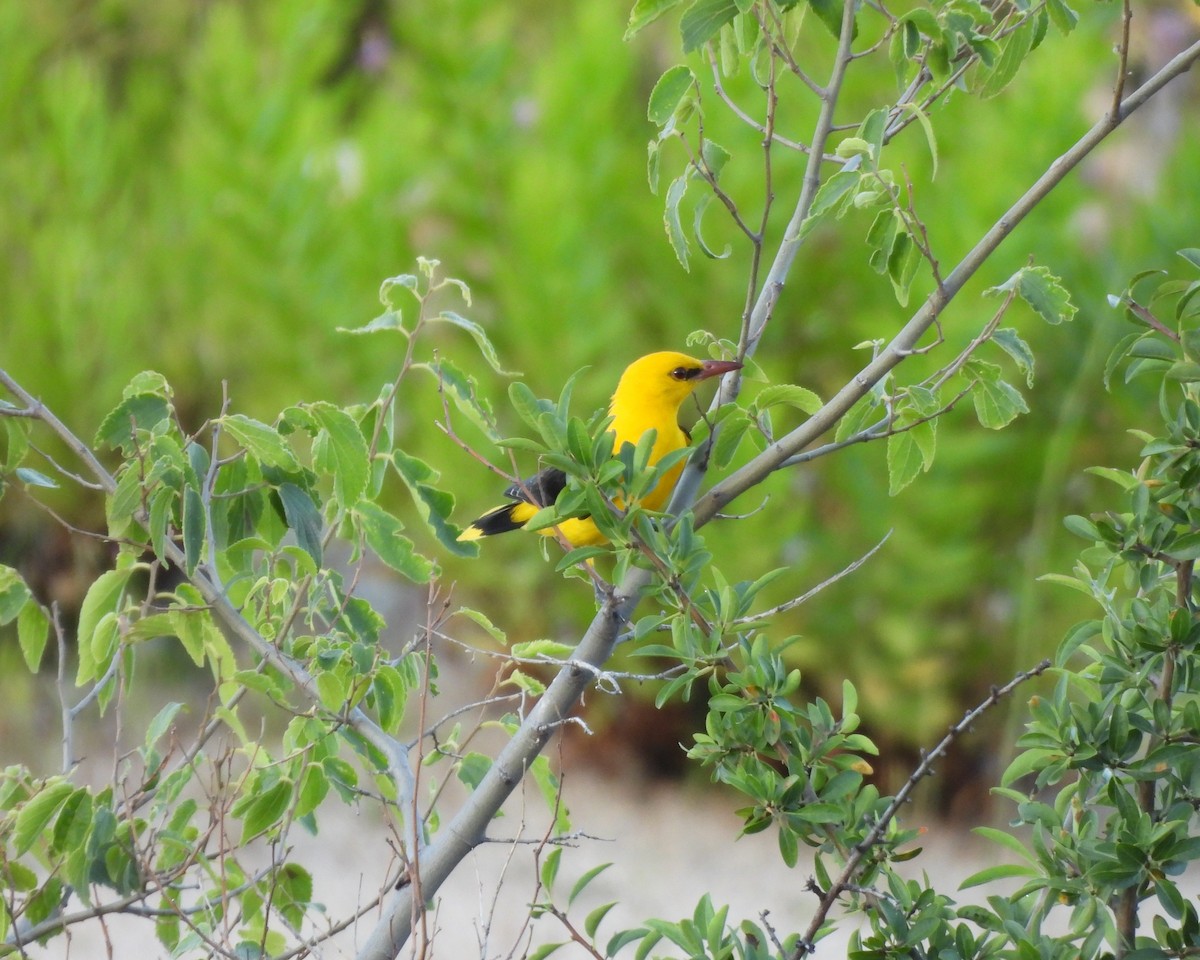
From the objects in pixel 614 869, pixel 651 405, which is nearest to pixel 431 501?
pixel 651 405

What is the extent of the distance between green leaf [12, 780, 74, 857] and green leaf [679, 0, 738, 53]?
1.02m

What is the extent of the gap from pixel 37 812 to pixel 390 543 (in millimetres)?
473

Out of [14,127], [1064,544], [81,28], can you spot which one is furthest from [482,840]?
[81,28]

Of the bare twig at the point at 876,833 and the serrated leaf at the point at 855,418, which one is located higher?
the serrated leaf at the point at 855,418

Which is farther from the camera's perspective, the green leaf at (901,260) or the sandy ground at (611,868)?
the sandy ground at (611,868)

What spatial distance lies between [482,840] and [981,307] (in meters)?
3.39

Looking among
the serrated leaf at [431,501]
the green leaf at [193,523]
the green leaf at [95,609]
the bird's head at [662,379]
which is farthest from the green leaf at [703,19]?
the bird's head at [662,379]

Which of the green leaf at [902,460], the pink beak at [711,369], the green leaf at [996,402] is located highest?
the pink beak at [711,369]

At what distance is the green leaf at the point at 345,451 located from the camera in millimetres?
1421

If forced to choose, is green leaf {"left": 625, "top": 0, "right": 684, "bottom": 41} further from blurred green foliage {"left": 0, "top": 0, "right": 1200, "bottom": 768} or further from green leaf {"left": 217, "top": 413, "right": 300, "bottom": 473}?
blurred green foliage {"left": 0, "top": 0, "right": 1200, "bottom": 768}

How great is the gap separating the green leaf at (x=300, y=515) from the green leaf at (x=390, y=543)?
0.18ft

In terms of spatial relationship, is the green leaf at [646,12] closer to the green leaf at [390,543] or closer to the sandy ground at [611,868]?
the green leaf at [390,543]

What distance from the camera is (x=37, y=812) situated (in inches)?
56.8

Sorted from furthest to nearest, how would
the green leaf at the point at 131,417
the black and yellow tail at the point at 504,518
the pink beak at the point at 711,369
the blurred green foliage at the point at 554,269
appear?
Result: the blurred green foliage at the point at 554,269 < the black and yellow tail at the point at 504,518 < the pink beak at the point at 711,369 < the green leaf at the point at 131,417
